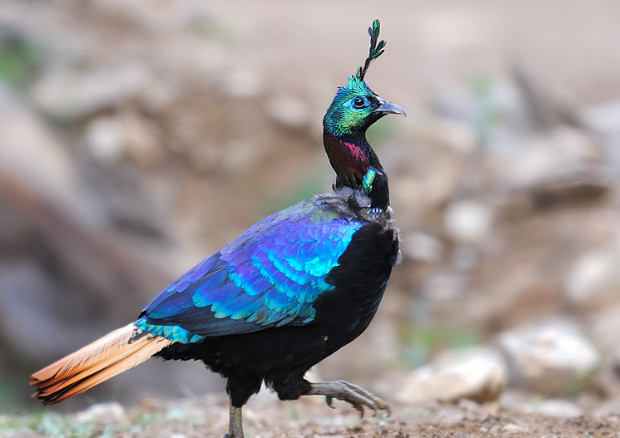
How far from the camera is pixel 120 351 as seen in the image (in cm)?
362

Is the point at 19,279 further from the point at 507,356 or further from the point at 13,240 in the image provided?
the point at 507,356

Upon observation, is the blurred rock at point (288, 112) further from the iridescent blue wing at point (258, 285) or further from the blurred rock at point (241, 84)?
the iridescent blue wing at point (258, 285)

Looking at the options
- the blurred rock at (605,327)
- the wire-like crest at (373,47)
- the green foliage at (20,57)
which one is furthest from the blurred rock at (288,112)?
the wire-like crest at (373,47)

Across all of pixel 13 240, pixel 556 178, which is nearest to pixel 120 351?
pixel 13 240

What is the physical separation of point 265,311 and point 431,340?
6.14 metres

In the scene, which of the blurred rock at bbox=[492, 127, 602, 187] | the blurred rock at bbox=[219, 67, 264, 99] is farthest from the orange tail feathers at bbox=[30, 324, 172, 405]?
the blurred rock at bbox=[219, 67, 264, 99]

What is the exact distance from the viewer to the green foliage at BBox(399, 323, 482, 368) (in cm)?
912

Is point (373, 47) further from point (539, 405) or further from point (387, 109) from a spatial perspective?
point (539, 405)

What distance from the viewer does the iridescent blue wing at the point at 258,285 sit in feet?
12.0

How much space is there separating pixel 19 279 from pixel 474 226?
609 cm

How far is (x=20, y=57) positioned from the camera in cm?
1241

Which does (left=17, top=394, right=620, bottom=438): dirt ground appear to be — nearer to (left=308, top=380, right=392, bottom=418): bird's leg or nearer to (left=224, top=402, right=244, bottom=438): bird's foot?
(left=308, top=380, right=392, bottom=418): bird's leg

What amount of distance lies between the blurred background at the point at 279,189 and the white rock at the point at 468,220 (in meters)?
0.03

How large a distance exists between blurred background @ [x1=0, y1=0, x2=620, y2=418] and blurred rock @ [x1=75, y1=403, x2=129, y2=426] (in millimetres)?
790
